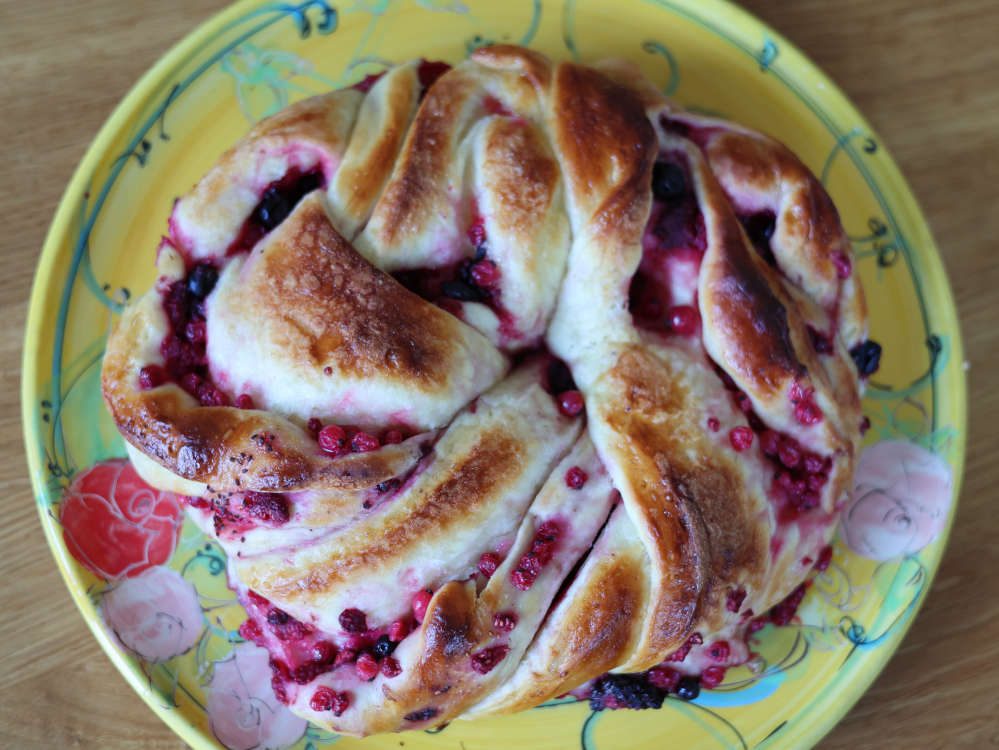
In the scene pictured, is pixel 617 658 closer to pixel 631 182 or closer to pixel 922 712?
pixel 631 182

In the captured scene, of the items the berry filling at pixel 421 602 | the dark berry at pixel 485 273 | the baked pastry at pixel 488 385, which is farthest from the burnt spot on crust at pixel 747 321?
the berry filling at pixel 421 602

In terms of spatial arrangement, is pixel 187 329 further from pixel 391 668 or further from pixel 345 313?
pixel 391 668

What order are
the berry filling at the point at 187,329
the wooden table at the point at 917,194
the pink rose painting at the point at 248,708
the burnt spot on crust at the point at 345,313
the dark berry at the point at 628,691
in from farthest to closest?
the wooden table at the point at 917,194
the pink rose painting at the point at 248,708
the dark berry at the point at 628,691
the berry filling at the point at 187,329
the burnt spot on crust at the point at 345,313

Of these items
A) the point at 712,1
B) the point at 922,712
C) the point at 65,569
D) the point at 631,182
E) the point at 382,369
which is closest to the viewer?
the point at 382,369

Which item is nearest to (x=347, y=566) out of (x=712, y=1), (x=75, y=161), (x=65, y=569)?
(x=65, y=569)

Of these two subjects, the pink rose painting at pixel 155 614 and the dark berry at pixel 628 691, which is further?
the pink rose painting at pixel 155 614

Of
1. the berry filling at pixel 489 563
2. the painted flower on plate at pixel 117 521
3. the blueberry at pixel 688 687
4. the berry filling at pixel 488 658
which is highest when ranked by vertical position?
the berry filling at pixel 489 563

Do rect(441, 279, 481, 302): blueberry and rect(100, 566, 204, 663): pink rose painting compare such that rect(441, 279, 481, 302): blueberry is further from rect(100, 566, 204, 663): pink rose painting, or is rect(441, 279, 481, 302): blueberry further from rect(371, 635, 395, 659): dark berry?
rect(100, 566, 204, 663): pink rose painting

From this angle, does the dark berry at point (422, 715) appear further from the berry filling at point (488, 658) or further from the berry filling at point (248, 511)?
the berry filling at point (248, 511)
